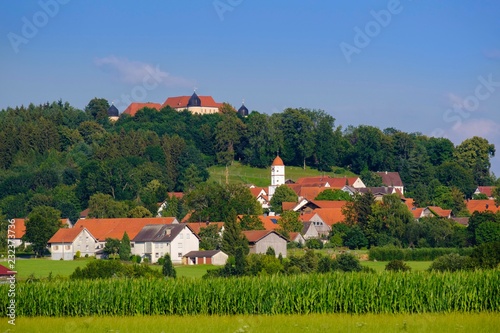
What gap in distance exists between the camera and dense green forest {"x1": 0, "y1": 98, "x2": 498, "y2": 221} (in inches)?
4441

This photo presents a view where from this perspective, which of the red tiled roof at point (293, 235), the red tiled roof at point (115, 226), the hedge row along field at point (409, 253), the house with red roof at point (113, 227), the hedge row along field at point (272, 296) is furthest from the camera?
the red tiled roof at point (293, 235)

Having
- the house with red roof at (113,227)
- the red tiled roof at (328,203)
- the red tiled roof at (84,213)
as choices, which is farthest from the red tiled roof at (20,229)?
the red tiled roof at (328,203)

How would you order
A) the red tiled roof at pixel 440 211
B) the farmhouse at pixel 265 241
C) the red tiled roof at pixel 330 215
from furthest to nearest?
the red tiled roof at pixel 440 211 < the red tiled roof at pixel 330 215 < the farmhouse at pixel 265 241

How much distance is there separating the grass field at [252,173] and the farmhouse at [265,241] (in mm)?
50378

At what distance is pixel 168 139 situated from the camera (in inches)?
5098

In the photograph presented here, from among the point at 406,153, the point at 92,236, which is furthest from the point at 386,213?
the point at 406,153

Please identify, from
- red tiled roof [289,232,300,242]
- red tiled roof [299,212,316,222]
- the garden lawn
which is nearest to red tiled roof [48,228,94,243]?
red tiled roof [289,232,300,242]

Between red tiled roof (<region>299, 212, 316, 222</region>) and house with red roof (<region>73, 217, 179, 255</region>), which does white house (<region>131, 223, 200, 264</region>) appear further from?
red tiled roof (<region>299, 212, 316, 222</region>)

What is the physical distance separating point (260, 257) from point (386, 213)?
91.2 ft

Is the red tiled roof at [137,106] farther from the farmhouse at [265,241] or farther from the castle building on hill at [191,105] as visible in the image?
the farmhouse at [265,241]

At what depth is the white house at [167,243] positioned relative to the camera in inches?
2933

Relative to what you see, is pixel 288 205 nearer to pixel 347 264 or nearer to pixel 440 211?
pixel 440 211

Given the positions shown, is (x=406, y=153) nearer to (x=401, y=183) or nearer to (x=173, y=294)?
(x=401, y=183)

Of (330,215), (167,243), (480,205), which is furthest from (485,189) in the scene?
(167,243)
